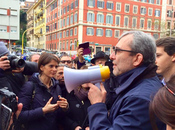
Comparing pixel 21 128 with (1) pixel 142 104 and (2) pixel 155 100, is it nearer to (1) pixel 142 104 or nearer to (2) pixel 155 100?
(1) pixel 142 104

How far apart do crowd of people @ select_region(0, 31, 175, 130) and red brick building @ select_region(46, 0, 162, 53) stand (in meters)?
30.6

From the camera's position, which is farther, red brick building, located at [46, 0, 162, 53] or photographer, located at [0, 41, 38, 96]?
red brick building, located at [46, 0, 162, 53]

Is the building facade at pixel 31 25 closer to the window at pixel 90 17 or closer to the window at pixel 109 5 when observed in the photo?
the window at pixel 90 17

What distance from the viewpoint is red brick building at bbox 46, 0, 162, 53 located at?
114 ft

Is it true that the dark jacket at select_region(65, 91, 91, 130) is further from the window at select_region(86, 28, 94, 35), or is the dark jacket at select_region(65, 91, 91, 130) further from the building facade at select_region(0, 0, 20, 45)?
the window at select_region(86, 28, 94, 35)

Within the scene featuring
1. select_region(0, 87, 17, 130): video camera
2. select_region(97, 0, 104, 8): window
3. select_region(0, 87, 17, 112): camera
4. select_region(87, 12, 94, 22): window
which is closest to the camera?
select_region(0, 87, 17, 130): video camera

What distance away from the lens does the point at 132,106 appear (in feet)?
4.30

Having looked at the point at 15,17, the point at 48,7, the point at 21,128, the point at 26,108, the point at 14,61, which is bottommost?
the point at 21,128

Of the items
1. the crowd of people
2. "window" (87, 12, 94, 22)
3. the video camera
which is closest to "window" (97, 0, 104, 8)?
"window" (87, 12, 94, 22)

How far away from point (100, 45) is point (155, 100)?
115ft

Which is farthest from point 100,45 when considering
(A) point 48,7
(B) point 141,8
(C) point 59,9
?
(A) point 48,7

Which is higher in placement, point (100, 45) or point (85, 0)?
point (85, 0)

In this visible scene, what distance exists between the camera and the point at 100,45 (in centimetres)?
3597

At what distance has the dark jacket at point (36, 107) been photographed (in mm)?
2297
